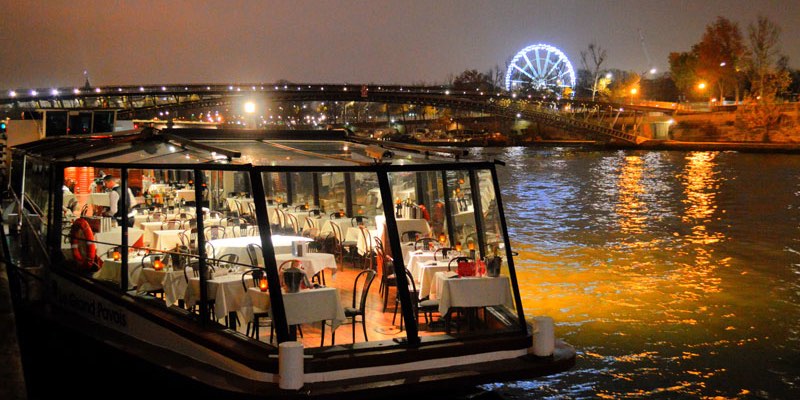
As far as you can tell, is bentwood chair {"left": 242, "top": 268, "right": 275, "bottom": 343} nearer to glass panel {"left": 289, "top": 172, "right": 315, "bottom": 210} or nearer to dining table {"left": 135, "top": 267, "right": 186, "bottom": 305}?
dining table {"left": 135, "top": 267, "right": 186, "bottom": 305}

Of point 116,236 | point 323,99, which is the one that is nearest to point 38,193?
point 116,236

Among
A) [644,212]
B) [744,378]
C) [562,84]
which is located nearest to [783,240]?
[644,212]

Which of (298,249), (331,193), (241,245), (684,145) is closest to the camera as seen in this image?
(298,249)

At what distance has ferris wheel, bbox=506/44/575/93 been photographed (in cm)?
10461

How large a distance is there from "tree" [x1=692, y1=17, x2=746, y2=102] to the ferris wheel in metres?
20.5

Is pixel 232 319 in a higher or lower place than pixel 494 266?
lower

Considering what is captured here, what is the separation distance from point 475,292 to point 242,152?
3024 millimetres

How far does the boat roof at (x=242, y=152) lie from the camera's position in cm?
755


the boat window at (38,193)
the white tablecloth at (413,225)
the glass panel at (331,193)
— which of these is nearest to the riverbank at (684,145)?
the glass panel at (331,193)

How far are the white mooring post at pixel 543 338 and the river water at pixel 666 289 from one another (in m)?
1.69

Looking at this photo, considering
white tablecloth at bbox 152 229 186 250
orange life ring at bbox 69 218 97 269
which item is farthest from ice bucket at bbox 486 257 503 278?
white tablecloth at bbox 152 229 186 250

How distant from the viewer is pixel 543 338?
24.3 ft

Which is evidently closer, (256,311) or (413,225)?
(256,311)

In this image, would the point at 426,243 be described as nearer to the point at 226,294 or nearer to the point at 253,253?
the point at 253,253
